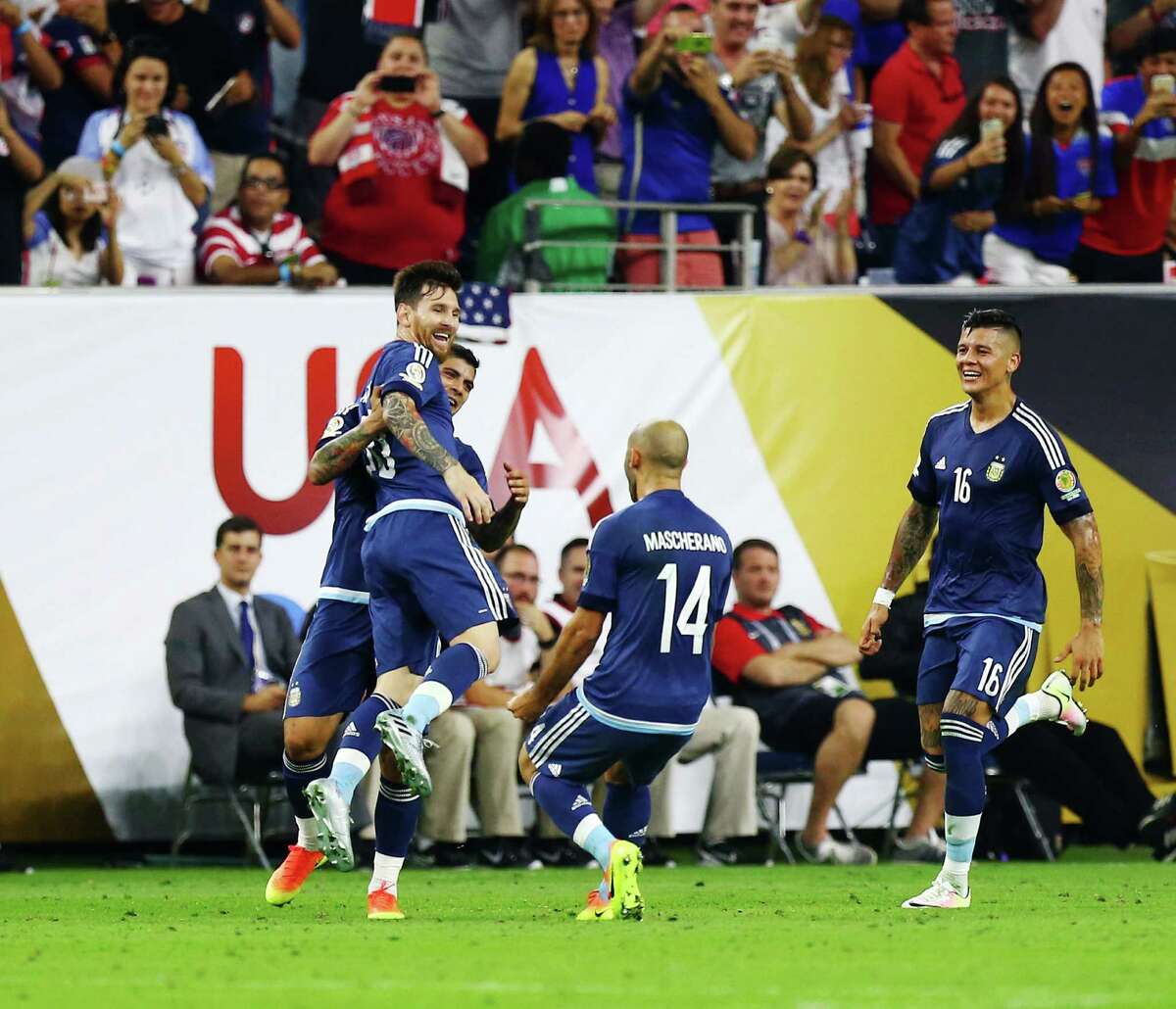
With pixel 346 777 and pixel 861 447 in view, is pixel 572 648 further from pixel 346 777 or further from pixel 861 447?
pixel 861 447

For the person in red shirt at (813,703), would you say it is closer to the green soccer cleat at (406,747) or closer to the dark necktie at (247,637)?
the dark necktie at (247,637)

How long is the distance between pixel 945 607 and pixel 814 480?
5292mm

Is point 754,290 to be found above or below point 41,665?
above

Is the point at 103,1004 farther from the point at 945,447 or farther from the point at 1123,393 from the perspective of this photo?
the point at 1123,393

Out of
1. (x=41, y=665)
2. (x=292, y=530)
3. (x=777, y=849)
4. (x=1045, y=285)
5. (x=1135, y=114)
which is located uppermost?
(x=1135, y=114)

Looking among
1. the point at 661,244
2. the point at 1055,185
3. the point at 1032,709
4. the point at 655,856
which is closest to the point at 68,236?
the point at 661,244

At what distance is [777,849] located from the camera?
13633 millimetres

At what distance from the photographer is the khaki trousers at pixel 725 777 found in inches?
512

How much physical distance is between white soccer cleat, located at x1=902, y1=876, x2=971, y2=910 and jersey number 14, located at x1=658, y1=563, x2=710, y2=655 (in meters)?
1.57

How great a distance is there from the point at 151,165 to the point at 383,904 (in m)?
7.30

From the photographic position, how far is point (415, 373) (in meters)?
7.93

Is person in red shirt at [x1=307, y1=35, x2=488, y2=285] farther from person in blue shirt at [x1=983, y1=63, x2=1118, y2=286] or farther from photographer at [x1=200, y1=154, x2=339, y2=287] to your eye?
person in blue shirt at [x1=983, y1=63, x2=1118, y2=286]

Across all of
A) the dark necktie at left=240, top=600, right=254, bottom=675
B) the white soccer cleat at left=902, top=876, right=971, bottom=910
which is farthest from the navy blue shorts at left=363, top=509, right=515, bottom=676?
the dark necktie at left=240, top=600, right=254, bottom=675

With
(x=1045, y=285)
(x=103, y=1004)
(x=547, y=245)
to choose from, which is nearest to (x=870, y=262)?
(x=1045, y=285)
